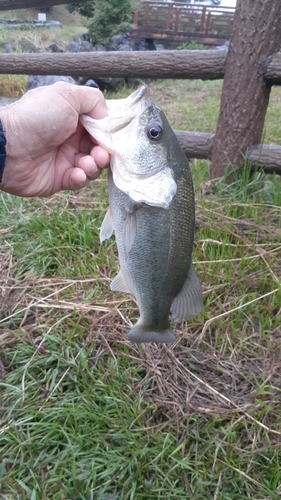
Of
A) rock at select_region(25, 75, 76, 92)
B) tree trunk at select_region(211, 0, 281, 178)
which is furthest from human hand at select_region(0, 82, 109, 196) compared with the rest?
rock at select_region(25, 75, 76, 92)

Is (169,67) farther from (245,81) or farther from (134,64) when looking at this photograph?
(245,81)

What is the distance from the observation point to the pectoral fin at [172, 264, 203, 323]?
1326 mm

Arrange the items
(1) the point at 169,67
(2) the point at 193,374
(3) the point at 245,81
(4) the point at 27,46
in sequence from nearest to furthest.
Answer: (2) the point at 193,374
(3) the point at 245,81
(1) the point at 169,67
(4) the point at 27,46

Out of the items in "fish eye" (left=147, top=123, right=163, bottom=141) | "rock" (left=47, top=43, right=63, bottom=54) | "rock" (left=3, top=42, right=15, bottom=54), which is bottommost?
"rock" (left=3, top=42, right=15, bottom=54)

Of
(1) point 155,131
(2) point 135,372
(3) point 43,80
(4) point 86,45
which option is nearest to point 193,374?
(2) point 135,372

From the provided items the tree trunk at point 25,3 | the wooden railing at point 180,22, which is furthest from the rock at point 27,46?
the tree trunk at point 25,3

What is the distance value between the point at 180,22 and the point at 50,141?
32.7 feet

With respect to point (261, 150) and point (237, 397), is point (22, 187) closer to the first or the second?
point (237, 397)

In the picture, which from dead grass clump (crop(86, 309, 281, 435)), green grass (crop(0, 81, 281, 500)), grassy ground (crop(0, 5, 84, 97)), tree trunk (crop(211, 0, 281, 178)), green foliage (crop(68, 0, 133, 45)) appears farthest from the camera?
green foliage (crop(68, 0, 133, 45))

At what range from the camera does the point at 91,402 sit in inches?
69.4

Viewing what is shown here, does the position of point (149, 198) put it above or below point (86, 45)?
above

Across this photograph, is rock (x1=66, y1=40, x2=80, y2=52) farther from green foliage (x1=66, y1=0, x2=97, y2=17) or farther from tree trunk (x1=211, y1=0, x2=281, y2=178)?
tree trunk (x1=211, y1=0, x2=281, y2=178)

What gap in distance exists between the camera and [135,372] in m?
1.88

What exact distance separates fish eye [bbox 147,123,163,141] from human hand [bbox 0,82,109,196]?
0.21m
